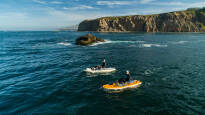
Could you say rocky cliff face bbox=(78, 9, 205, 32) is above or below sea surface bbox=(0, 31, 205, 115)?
above

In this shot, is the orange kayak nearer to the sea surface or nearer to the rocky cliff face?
the sea surface

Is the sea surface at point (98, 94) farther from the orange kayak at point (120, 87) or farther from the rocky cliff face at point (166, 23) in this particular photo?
the rocky cliff face at point (166, 23)

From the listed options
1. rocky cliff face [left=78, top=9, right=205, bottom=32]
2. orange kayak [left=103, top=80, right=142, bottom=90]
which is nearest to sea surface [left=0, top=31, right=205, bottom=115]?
orange kayak [left=103, top=80, right=142, bottom=90]

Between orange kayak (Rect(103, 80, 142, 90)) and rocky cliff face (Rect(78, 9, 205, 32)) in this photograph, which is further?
rocky cliff face (Rect(78, 9, 205, 32))

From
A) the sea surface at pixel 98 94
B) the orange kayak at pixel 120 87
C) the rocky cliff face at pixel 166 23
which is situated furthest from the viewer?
the rocky cliff face at pixel 166 23

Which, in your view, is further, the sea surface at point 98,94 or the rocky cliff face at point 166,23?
the rocky cliff face at point 166,23

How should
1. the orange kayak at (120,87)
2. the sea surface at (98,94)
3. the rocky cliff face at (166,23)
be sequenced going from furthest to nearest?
1. the rocky cliff face at (166,23)
2. the orange kayak at (120,87)
3. the sea surface at (98,94)

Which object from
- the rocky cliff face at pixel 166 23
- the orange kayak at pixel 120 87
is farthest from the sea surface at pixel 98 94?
the rocky cliff face at pixel 166 23

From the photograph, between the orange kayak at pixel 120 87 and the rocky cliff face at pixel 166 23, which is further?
the rocky cliff face at pixel 166 23

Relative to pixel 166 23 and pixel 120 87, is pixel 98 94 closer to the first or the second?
pixel 120 87

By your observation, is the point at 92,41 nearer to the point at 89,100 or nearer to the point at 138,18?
the point at 89,100

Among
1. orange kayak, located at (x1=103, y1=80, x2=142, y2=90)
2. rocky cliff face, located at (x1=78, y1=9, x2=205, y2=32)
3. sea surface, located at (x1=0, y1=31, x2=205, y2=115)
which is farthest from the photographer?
rocky cliff face, located at (x1=78, y1=9, x2=205, y2=32)

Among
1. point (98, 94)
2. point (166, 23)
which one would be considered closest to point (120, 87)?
point (98, 94)

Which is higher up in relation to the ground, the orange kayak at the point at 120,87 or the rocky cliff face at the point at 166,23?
the rocky cliff face at the point at 166,23
